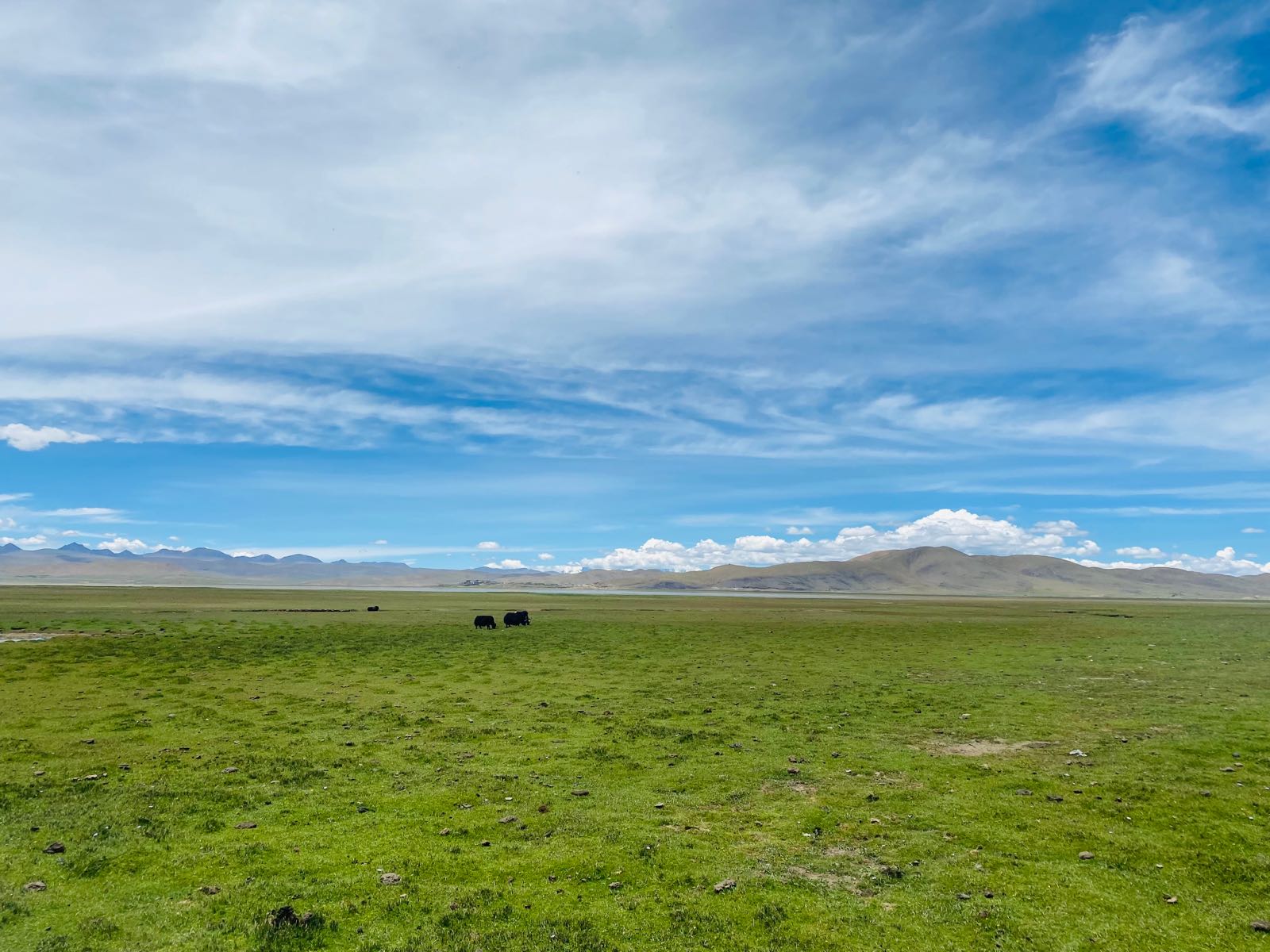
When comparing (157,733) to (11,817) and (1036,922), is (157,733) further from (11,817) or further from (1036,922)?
(1036,922)

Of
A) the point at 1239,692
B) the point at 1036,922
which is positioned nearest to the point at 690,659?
the point at 1239,692

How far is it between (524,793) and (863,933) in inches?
329

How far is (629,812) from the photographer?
48.2 ft

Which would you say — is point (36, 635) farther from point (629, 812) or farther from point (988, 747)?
point (988, 747)

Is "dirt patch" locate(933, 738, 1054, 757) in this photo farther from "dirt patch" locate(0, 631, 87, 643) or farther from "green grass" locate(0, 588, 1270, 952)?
"dirt patch" locate(0, 631, 87, 643)

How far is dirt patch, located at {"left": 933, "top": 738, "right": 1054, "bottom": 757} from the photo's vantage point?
19.5 m

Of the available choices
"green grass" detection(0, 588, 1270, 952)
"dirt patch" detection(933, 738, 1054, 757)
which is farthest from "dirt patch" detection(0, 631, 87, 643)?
"dirt patch" detection(933, 738, 1054, 757)

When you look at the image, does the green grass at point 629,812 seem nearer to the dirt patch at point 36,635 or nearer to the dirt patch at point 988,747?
the dirt patch at point 988,747

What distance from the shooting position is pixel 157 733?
69.4ft

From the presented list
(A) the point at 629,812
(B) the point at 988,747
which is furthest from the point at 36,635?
(B) the point at 988,747

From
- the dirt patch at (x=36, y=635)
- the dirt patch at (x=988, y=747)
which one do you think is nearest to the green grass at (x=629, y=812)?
the dirt patch at (x=988, y=747)

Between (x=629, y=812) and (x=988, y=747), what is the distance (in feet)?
38.6

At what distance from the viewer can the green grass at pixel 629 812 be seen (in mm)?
10102

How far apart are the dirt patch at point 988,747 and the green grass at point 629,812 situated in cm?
36
